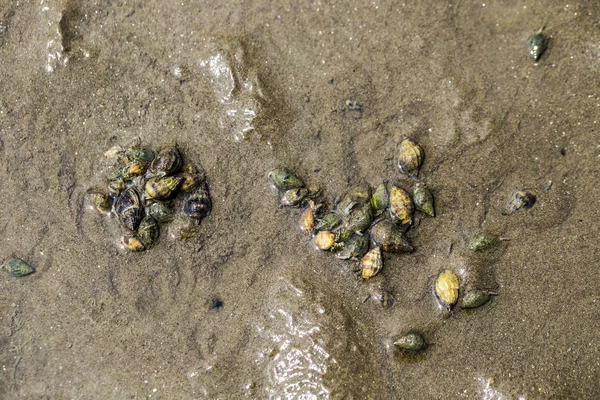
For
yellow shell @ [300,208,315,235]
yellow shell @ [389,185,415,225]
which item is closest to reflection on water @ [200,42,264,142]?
yellow shell @ [300,208,315,235]

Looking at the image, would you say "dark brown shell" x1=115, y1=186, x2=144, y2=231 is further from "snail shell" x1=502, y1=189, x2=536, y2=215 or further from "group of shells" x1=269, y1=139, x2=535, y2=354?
"snail shell" x1=502, y1=189, x2=536, y2=215

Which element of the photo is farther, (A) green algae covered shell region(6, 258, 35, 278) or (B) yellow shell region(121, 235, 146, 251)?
(A) green algae covered shell region(6, 258, 35, 278)

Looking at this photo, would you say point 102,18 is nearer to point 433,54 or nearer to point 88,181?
point 88,181

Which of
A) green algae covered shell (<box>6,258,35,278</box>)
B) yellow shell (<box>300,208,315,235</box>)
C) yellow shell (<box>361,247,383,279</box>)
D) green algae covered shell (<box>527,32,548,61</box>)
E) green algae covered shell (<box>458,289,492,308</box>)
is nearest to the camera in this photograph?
green algae covered shell (<box>527,32,548,61</box>)

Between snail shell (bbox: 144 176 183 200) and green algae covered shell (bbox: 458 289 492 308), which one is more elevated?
snail shell (bbox: 144 176 183 200)

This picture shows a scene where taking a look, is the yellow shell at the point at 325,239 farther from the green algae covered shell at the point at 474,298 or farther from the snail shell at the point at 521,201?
the snail shell at the point at 521,201

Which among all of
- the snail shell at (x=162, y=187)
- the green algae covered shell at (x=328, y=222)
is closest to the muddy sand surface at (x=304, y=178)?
the green algae covered shell at (x=328, y=222)

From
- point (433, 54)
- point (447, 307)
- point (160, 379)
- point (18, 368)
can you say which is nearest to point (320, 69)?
point (433, 54)
